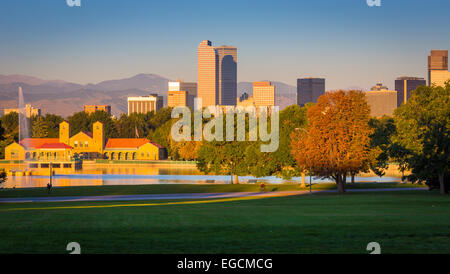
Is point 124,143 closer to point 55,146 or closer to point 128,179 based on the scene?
point 55,146

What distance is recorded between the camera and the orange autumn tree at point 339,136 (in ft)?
182

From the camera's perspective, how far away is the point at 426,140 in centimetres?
4909

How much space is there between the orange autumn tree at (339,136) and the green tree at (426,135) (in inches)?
152

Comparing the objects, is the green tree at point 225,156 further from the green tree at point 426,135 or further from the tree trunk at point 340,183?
the green tree at point 426,135

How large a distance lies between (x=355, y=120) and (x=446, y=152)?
1004 centimetres

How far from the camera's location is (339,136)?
5588cm

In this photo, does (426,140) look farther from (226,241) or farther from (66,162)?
(66,162)

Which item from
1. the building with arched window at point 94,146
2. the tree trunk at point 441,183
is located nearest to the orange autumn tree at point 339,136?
the tree trunk at point 441,183

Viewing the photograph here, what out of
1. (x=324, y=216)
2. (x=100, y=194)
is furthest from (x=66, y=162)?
(x=324, y=216)

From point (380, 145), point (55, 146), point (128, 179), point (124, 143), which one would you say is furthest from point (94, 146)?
point (380, 145)

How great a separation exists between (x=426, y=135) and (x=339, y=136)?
903cm

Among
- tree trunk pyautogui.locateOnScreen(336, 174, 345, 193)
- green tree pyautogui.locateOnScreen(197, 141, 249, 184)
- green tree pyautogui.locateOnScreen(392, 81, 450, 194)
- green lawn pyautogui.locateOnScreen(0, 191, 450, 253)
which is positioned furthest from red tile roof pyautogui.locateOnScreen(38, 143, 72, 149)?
green lawn pyautogui.locateOnScreen(0, 191, 450, 253)

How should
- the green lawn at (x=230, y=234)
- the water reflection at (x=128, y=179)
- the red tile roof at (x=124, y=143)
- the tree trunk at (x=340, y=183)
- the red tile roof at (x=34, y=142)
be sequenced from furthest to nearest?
the red tile roof at (x=124, y=143) < the red tile roof at (x=34, y=142) < the water reflection at (x=128, y=179) < the tree trunk at (x=340, y=183) < the green lawn at (x=230, y=234)
